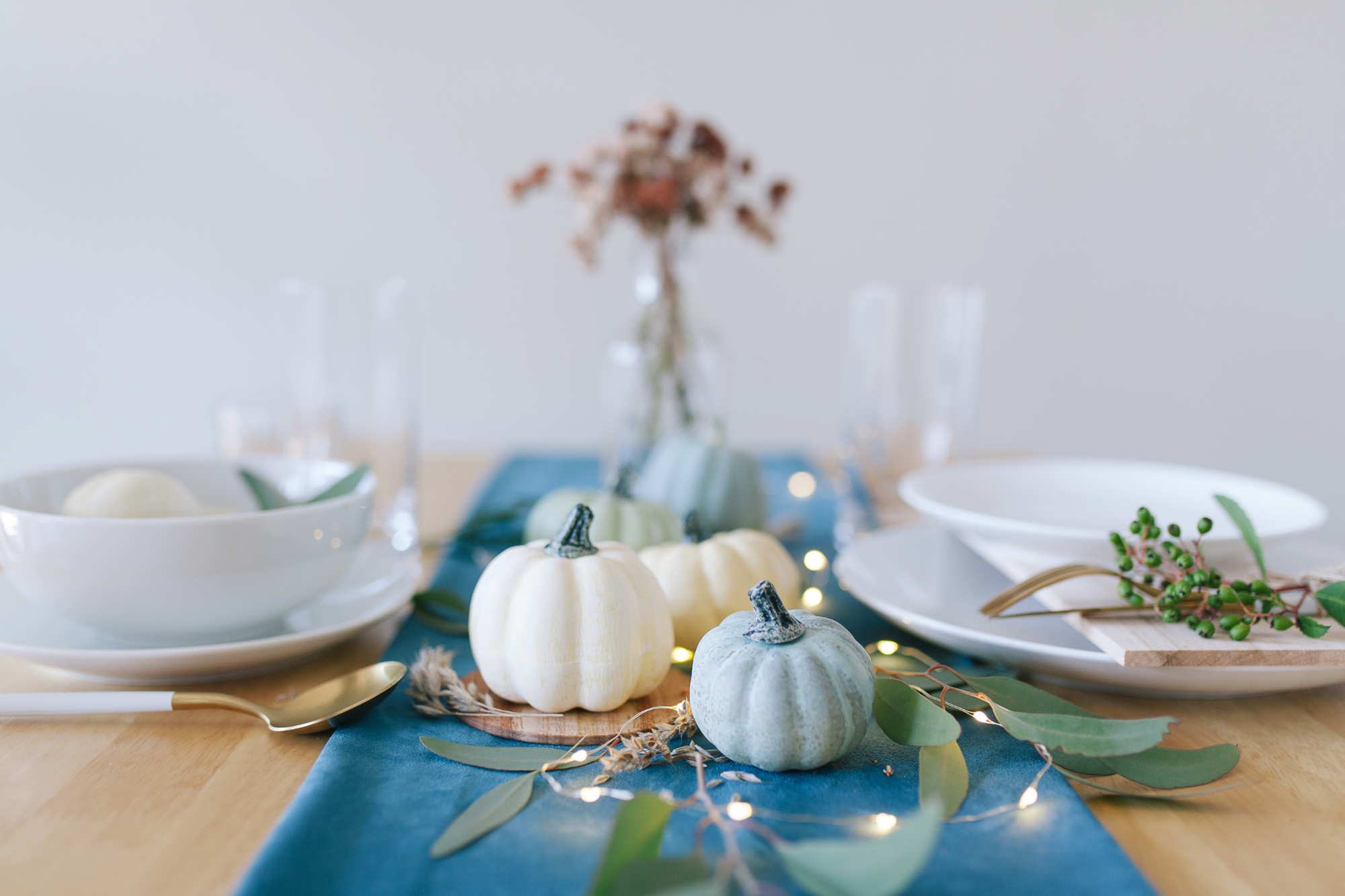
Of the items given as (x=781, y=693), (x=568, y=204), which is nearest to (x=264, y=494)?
(x=781, y=693)

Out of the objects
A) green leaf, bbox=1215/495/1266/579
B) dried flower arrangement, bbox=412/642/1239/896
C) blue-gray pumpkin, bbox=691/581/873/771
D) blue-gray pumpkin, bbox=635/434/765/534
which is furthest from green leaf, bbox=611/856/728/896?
blue-gray pumpkin, bbox=635/434/765/534

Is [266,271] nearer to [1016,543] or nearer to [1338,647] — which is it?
[1016,543]

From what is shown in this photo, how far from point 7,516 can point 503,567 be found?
33 cm

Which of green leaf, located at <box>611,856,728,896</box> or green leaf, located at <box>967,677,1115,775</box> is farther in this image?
green leaf, located at <box>967,677,1115,775</box>

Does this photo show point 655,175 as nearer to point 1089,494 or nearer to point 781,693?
point 1089,494

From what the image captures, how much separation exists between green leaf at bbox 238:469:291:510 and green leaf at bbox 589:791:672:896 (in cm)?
51

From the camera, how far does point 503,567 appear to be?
0.58 meters

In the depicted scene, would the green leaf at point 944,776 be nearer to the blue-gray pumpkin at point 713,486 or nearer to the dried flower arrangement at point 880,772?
the dried flower arrangement at point 880,772

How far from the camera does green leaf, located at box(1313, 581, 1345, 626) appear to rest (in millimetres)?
553

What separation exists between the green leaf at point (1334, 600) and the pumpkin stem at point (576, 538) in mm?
448

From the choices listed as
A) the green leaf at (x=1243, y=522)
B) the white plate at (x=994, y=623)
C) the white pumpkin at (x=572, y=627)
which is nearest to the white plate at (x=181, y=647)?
the white pumpkin at (x=572, y=627)

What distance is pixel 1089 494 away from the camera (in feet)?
3.24

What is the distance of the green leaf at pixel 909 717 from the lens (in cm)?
49

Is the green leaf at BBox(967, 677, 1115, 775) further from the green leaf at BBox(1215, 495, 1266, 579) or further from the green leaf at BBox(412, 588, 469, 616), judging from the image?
the green leaf at BBox(412, 588, 469, 616)
